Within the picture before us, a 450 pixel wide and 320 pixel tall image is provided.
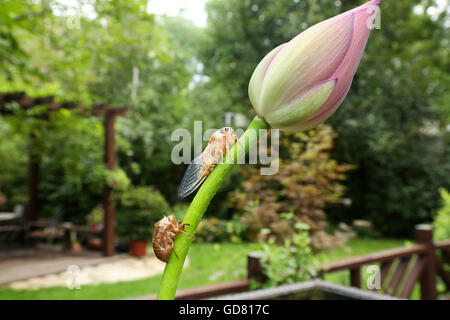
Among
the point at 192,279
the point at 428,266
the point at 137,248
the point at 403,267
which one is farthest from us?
the point at 137,248

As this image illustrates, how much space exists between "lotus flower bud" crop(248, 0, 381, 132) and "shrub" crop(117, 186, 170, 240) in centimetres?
572

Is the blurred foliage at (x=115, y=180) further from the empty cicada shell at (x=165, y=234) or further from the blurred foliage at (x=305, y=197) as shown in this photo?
the empty cicada shell at (x=165, y=234)

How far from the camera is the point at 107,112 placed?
548 centimetres

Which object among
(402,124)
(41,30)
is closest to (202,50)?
(402,124)

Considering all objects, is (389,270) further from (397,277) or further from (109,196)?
(109,196)

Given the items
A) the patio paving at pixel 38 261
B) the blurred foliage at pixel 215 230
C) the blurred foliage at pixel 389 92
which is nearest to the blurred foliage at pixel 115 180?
the patio paving at pixel 38 261

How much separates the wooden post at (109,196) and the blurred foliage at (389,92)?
2.96 metres

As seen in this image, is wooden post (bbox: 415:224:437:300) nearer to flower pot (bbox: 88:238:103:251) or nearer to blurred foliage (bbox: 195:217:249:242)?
blurred foliage (bbox: 195:217:249:242)

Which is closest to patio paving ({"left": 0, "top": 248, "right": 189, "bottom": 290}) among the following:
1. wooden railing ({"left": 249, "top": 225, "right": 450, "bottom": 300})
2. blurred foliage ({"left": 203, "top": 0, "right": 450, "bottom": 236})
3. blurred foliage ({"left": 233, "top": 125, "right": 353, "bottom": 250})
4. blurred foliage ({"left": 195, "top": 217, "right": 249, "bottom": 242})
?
blurred foliage ({"left": 195, "top": 217, "right": 249, "bottom": 242})

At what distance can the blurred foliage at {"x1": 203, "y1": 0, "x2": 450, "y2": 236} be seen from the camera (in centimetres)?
755

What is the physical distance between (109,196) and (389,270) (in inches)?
166

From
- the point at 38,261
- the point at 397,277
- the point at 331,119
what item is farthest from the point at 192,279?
the point at 331,119

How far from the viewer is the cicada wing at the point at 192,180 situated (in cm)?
27

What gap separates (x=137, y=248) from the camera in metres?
5.75
